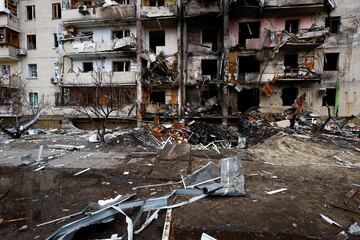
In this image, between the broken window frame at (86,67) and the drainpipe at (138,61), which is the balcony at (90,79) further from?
the broken window frame at (86,67)

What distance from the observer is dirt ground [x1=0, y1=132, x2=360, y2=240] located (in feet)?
11.0

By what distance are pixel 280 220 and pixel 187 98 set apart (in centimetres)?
1598

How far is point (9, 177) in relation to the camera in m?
5.90

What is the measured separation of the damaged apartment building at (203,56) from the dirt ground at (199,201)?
32.9 ft

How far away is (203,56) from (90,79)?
10096 mm

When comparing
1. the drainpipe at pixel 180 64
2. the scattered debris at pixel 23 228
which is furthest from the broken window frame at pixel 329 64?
the scattered debris at pixel 23 228

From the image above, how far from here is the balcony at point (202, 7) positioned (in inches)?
678

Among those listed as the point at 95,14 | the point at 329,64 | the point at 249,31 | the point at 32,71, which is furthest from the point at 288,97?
the point at 32,71

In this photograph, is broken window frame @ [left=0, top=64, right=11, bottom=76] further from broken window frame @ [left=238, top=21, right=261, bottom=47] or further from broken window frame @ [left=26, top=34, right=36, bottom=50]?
broken window frame @ [left=238, top=21, right=261, bottom=47]

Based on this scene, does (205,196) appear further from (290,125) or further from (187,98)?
(187,98)

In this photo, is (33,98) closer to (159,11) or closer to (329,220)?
(159,11)

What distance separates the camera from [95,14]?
1878 cm

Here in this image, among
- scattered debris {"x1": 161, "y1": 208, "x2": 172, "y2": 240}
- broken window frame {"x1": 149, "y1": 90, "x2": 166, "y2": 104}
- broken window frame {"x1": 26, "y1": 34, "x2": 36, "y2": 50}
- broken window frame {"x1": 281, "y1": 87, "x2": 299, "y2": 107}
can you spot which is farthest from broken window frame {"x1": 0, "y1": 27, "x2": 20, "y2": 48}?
broken window frame {"x1": 281, "y1": 87, "x2": 299, "y2": 107}

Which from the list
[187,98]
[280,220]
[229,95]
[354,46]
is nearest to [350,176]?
[280,220]
